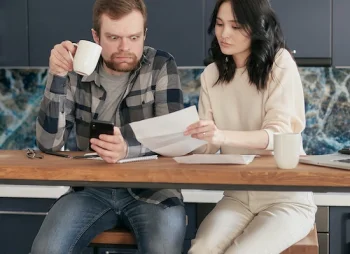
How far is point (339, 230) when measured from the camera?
10.8ft

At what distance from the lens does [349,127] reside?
3865 millimetres

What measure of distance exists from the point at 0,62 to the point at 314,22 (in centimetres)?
174

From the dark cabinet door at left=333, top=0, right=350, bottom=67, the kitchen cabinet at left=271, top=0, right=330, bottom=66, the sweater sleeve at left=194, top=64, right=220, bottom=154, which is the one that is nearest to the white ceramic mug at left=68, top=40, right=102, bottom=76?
the sweater sleeve at left=194, top=64, right=220, bottom=154

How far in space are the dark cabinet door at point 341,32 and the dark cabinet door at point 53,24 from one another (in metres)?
1.31

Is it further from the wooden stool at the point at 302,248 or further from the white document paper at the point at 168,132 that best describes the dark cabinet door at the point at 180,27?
the wooden stool at the point at 302,248

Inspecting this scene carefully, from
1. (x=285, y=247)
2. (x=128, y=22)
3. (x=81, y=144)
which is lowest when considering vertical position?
(x=285, y=247)

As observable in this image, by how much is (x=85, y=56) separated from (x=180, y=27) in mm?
1479

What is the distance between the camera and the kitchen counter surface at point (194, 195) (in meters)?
3.23

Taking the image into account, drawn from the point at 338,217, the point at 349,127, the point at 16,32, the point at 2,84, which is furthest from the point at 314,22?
the point at 2,84

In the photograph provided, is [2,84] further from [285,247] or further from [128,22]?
[285,247]

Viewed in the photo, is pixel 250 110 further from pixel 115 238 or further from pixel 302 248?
pixel 115 238

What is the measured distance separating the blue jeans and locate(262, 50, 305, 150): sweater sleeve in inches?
18.3

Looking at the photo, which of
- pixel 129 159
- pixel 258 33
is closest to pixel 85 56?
pixel 129 159

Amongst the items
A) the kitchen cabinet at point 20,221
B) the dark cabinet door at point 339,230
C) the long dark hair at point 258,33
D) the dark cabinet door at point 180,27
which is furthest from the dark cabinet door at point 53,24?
the dark cabinet door at point 339,230
